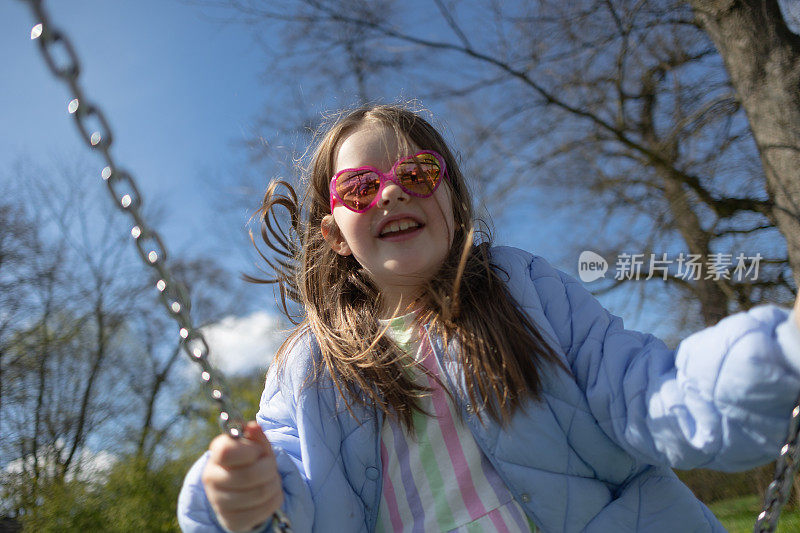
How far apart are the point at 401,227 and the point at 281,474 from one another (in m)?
0.75

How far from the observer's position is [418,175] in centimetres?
167

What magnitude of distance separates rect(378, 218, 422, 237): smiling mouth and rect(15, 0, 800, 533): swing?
797 millimetres

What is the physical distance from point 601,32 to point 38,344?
751cm

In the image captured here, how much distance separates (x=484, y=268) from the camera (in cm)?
160

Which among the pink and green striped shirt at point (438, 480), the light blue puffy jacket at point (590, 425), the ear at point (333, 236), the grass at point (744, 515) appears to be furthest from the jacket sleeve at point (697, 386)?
the grass at point (744, 515)

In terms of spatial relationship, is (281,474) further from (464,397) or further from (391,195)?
(391,195)

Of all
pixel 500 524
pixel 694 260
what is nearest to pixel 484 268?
pixel 500 524

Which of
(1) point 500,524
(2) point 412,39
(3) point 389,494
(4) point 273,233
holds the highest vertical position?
(2) point 412,39

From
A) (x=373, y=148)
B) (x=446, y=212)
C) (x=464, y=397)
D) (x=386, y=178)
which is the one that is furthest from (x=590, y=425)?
(x=373, y=148)

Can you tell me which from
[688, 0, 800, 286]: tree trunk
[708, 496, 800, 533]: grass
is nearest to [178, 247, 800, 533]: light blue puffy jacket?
[688, 0, 800, 286]: tree trunk

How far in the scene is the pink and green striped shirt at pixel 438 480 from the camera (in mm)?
1396

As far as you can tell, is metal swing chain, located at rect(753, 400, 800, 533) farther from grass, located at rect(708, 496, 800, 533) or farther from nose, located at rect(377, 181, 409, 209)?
grass, located at rect(708, 496, 800, 533)

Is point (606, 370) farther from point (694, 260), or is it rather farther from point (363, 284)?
point (694, 260)

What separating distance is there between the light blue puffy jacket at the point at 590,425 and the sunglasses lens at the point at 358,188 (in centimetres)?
42
